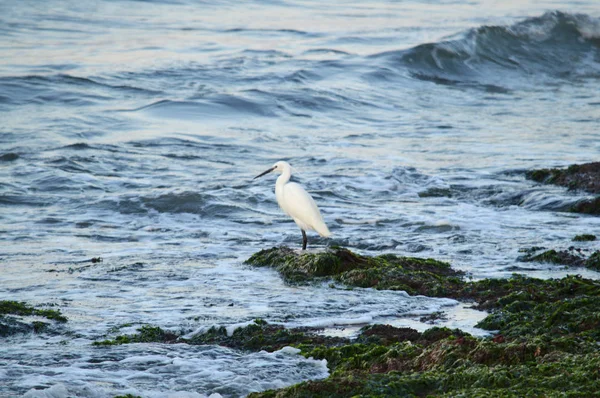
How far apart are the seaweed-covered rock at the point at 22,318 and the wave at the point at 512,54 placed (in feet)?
50.0

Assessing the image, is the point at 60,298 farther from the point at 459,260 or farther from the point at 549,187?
the point at 549,187

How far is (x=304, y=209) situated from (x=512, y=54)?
16902mm

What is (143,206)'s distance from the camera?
921cm

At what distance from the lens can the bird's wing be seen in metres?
7.30

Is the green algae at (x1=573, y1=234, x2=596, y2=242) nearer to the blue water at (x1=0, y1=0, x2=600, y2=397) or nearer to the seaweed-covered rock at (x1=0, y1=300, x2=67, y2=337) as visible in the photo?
the blue water at (x1=0, y1=0, x2=600, y2=397)

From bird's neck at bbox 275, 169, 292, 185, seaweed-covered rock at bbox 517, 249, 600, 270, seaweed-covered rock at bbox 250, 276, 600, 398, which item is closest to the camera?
seaweed-covered rock at bbox 250, 276, 600, 398

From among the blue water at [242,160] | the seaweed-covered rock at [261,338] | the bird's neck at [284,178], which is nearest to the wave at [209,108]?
the blue water at [242,160]

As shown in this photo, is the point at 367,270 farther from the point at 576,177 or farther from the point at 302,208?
the point at 576,177

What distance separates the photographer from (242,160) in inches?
468

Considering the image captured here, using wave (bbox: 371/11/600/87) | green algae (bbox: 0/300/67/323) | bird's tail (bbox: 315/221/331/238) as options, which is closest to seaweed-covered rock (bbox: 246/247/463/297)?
bird's tail (bbox: 315/221/331/238)

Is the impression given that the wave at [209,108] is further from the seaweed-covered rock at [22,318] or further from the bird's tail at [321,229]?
the seaweed-covered rock at [22,318]

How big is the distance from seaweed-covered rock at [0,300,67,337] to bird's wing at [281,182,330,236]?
2.68 meters

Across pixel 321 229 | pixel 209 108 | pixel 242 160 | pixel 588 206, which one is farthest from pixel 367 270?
pixel 209 108

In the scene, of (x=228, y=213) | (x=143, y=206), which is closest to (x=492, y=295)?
(x=228, y=213)
